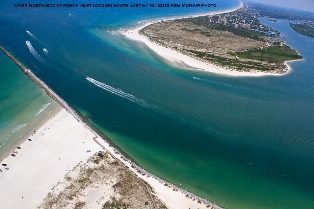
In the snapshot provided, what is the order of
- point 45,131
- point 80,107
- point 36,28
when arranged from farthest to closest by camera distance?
point 36,28 → point 80,107 → point 45,131

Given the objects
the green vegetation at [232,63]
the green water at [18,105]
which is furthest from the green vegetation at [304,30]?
the green water at [18,105]

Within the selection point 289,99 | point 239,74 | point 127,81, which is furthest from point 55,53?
point 289,99

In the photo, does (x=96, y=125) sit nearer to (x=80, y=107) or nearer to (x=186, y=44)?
(x=80, y=107)

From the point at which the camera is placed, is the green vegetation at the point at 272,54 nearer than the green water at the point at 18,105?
No

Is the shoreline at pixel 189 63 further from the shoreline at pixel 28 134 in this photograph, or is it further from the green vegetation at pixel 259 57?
the shoreline at pixel 28 134

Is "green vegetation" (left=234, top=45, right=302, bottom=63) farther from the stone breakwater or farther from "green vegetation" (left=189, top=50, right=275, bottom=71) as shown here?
the stone breakwater

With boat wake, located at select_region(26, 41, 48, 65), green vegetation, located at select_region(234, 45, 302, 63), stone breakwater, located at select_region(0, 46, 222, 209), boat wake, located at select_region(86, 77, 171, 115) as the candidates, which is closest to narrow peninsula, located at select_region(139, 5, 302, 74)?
green vegetation, located at select_region(234, 45, 302, 63)
